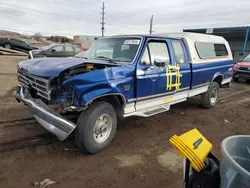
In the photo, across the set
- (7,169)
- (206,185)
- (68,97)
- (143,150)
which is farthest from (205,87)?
(7,169)

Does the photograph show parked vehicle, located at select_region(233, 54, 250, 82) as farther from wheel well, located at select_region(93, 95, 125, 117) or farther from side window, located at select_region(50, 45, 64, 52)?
side window, located at select_region(50, 45, 64, 52)

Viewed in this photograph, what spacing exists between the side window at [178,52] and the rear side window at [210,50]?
0.82m

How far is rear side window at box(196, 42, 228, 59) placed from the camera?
5888 mm

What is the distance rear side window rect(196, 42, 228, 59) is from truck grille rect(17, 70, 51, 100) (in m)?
4.27

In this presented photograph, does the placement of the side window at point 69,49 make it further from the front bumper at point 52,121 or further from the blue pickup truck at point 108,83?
the front bumper at point 52,121

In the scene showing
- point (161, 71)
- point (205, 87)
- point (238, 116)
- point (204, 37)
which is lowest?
point (238, 116)

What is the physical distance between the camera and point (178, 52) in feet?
16.9

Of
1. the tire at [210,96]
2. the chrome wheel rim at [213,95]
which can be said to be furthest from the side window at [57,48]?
the chrome wheel rim at [213,95]

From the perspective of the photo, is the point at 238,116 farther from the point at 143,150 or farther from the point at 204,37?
the point at 143,150

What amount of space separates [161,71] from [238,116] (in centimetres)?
324

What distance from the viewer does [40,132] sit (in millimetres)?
4309

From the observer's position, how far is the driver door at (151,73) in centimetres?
410

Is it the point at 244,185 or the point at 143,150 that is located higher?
the point at 244,185

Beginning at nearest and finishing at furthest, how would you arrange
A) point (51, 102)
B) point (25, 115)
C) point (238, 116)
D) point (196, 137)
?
point (196, 137), point (51, 102), point (25, 115), point (238, 116)
